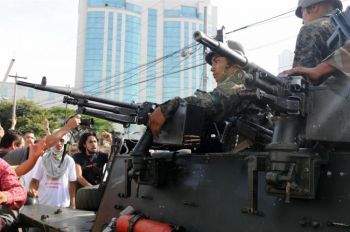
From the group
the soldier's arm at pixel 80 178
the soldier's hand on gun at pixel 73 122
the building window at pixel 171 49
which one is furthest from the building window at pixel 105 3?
the soldier's hand on gun at pixel 73 122

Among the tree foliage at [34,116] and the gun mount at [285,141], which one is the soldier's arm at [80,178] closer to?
the gun mount at [285,141]

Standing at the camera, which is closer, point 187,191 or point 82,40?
point 187,191

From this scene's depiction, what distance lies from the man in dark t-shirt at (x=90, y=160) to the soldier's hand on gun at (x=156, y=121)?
3875 millimetres

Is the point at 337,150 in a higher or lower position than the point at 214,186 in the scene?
higher

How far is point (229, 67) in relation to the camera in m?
4.15

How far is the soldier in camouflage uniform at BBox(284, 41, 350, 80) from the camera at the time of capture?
275 centimetres

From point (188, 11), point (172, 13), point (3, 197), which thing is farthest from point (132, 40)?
point (3, 197)

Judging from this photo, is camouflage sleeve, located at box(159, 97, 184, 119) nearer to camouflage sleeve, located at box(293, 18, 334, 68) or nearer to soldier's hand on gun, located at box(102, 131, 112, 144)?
camouflage sleeve, located at box(293, 18, 334, 68)

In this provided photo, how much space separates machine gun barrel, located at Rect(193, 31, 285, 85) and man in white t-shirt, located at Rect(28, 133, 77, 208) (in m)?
4.47

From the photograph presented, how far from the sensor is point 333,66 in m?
2.80

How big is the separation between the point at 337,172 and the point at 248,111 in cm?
150

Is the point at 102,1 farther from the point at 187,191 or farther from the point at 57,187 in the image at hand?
the point at 187,191

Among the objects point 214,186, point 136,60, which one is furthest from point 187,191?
point 136,60

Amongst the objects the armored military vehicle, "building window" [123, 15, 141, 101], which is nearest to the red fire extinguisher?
the armored military vehicle
